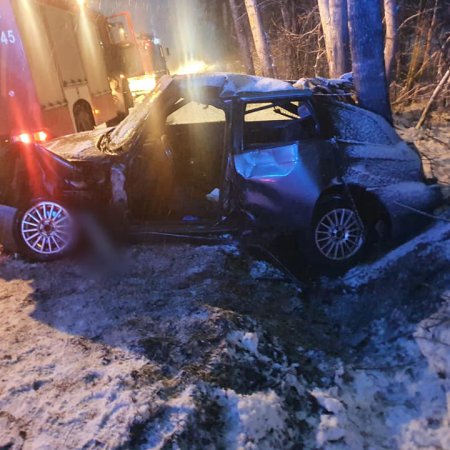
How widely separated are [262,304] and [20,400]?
1912mm

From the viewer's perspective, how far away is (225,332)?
2982 mm

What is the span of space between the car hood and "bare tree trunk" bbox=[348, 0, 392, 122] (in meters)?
3.18

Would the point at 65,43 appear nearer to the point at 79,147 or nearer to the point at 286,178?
the point at 79,147

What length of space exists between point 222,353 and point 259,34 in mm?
11410

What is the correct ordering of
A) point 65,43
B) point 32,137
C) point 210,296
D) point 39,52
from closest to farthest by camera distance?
point 210,296
point 32,137
point 39,52
point 65,43

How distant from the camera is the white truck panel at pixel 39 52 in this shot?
7.20 m

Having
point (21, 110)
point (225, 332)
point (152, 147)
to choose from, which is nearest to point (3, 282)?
point (152, 147)

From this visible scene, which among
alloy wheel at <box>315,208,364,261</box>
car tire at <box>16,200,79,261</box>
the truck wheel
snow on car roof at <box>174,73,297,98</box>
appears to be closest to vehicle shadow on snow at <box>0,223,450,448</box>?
car tire at <box>16,200,79,261</box>

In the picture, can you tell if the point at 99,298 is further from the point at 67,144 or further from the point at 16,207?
the point at 67,144

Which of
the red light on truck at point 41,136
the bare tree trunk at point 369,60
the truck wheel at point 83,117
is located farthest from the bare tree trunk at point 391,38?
the red light on truck at point 41,136

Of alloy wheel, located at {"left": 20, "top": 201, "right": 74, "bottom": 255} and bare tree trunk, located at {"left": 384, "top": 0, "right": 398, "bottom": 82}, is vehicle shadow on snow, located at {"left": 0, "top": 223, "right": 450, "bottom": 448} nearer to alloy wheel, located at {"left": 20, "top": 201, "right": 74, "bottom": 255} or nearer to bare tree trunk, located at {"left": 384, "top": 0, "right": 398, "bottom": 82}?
alloy wheel, located at {"left": 20, "top": 201, "right": 74, "bottom": 255}

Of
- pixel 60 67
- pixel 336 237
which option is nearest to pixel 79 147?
pixel 336 237

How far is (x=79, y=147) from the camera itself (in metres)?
4.45

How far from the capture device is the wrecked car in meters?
3.90
